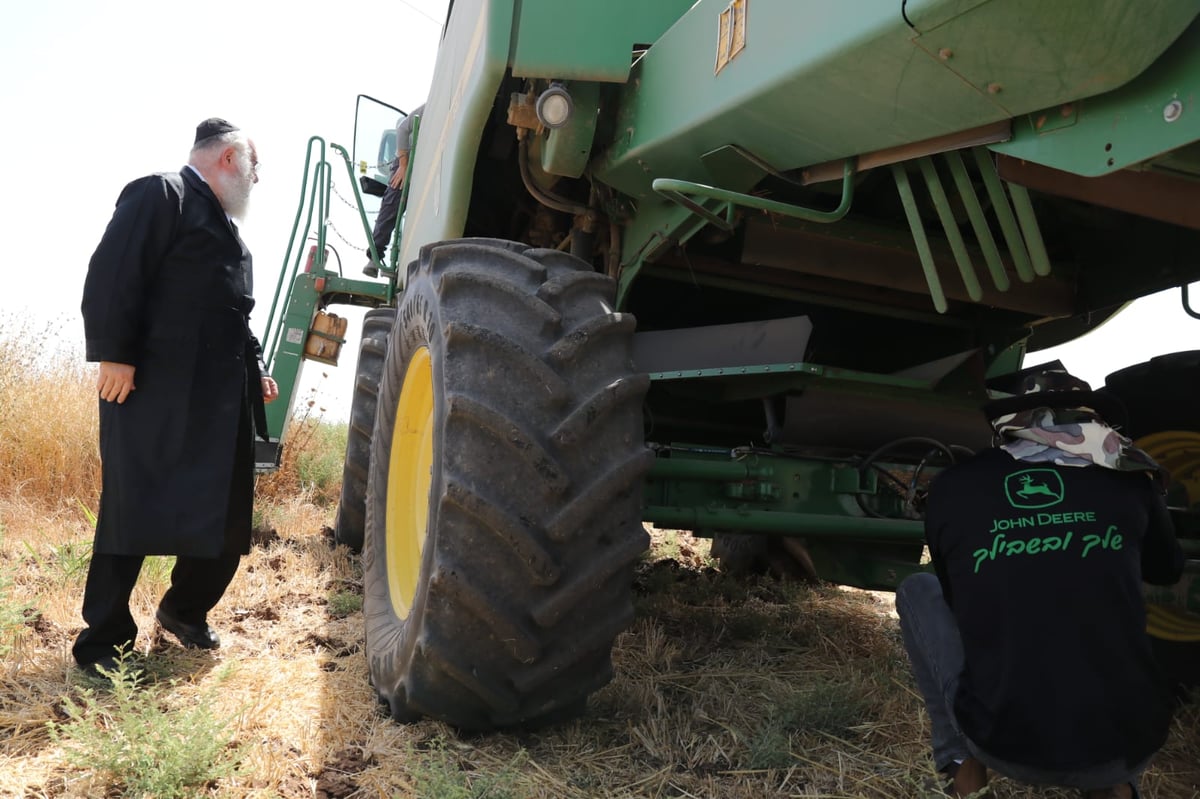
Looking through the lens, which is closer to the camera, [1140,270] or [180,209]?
[1140,270]

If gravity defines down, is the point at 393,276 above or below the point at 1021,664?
above

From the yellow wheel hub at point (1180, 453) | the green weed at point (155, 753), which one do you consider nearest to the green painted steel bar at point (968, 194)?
the yellow wheel hub at point (1180, 453)

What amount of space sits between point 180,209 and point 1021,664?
9.03ft

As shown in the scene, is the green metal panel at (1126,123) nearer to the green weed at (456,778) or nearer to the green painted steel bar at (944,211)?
the green painted steel bar at (944,211)

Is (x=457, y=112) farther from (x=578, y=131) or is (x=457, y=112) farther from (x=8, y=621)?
(x=8, y=621)

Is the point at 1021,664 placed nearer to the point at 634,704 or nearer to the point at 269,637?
the point at 634,704

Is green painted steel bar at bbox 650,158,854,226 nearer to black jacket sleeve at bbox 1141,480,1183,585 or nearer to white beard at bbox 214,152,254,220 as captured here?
black jacket sleeve at bbox 1141,480,1183,585

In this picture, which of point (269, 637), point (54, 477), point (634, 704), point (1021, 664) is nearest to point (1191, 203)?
point (1021, 664)

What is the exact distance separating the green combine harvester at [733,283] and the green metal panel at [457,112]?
→ 0.02 metres

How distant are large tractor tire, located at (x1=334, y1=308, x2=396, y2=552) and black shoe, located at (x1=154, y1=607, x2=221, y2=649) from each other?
1.15m

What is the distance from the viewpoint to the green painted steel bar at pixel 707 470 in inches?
105

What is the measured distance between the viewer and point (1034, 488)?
203 centimetres

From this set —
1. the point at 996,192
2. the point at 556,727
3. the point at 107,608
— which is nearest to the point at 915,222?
the point at 996,192

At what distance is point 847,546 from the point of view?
10.8 feet
